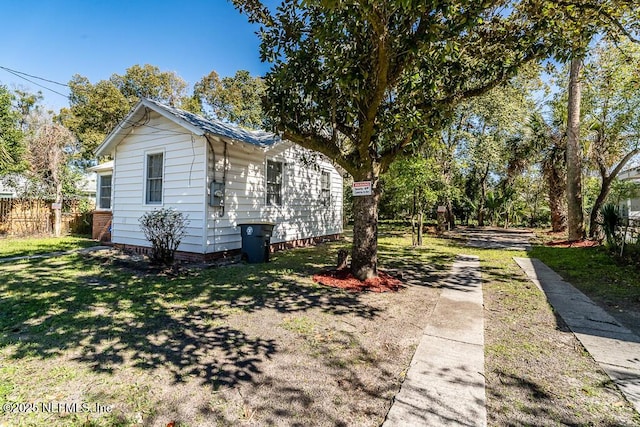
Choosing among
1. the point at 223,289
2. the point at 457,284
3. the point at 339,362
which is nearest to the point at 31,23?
the point at 223,289

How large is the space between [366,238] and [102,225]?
38.1 feet

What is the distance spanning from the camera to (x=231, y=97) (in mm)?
28078

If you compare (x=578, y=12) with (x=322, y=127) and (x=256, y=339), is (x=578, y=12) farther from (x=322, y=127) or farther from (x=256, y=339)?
(x=256, y=339)

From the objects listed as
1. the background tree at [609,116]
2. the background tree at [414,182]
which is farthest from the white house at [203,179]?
the background tree at [609,116]

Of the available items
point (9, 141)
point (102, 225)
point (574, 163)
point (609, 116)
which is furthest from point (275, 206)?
point (609, 116)

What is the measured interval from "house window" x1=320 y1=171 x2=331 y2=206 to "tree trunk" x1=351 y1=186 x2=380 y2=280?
6.60 m

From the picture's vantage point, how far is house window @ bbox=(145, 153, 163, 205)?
364 inches

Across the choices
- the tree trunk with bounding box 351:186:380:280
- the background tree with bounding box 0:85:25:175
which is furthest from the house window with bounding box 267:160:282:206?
the background tree with bounding box 0:85:25:175

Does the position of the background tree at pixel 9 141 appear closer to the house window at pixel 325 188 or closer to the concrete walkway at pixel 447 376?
the house window at pixel 325 188

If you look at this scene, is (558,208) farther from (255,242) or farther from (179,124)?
(179,124)

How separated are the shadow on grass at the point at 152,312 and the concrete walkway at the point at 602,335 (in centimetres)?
253

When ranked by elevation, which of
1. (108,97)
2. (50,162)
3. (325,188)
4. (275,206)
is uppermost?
(108,97)

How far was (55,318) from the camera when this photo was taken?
165 inches

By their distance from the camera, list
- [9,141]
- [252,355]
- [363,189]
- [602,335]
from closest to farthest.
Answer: [252,355] → [602,335] → [363,189] → [9,141]
